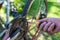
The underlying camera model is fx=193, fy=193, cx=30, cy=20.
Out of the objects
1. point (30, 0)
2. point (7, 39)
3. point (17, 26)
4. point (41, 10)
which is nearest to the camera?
point (7, 39)

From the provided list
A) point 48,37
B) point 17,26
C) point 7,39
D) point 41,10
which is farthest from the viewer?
point 48,37

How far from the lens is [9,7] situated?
3.02m

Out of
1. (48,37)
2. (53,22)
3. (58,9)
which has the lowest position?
(48,37)

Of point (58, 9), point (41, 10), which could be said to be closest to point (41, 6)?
point (41, 10)

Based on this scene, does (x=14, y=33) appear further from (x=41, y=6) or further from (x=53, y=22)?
(x=41, y=6)

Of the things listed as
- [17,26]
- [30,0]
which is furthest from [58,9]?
[17,26]

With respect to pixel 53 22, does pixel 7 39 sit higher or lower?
lower

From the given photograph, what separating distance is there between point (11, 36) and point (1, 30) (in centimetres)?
150

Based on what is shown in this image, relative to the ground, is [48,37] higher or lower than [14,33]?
lower

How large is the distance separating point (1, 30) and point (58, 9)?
4.83ft

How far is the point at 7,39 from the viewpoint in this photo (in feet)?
4.80

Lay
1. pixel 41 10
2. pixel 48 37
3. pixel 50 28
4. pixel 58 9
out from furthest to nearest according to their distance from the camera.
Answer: pixel 58 9, pixel 48 37, pixel 41 10, pixel 50 28

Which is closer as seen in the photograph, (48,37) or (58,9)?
(48,37)

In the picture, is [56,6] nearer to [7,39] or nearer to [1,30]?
[1,30]
